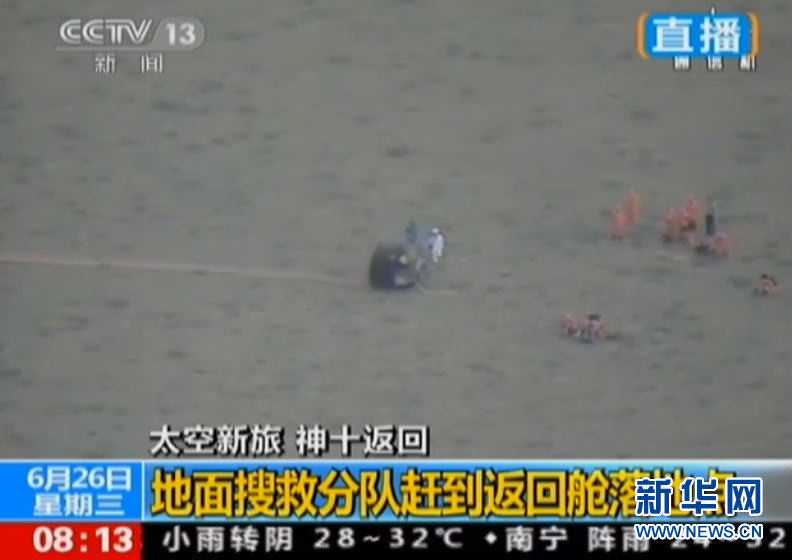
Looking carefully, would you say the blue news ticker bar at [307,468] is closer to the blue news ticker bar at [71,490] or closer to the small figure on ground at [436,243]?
the blue news ticker bar at [71,490]

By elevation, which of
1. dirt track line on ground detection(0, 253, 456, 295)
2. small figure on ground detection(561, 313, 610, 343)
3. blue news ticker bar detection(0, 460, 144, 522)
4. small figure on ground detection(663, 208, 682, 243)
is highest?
small figure on ground detection(663, 208, 682, 243)

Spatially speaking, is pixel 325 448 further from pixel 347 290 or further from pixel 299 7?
pixel 299 7

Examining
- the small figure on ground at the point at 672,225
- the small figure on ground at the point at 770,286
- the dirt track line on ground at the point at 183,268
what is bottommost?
the small figure on ground at the point at 770,286

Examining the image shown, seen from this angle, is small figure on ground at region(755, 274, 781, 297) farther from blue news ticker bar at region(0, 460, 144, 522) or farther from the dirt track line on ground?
blue news ticker bar at region(0, 460, 144, 522)

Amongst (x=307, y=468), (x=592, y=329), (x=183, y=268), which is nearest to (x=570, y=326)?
(x=592, y=329)

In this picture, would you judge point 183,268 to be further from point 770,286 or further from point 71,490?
point 770,286

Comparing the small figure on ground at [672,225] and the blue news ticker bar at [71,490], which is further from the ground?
the small figure on ground at [672,225]

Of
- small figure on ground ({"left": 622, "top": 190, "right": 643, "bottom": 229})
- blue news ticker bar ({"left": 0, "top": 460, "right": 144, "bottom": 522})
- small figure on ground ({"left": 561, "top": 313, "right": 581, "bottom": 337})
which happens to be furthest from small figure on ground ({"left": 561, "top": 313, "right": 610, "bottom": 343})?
blue news ticker bar ({"left": 0, "top": 460, "right": 144, "bottom": 522})

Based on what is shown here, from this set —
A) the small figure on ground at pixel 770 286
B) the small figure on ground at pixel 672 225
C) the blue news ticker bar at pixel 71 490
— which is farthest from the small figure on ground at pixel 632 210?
the blue news ticker bar at pixel 71 490

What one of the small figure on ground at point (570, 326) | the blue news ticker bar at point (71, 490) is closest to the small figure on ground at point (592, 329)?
the small figure on ground at point (570, 326)
